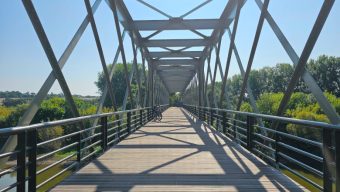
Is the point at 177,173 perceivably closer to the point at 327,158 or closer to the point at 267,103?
the point at 327,158

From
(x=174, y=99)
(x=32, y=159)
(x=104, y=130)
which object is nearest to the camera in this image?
(x=32, y=159)

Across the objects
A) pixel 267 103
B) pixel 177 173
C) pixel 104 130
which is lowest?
pixel 177 173

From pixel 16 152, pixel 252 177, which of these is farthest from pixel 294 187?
pixel 16 152

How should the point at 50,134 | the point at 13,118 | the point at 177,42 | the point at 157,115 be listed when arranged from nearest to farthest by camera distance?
the point at 177,42 < the point at 157,115 < the point at 50,134 < the point at 13,118

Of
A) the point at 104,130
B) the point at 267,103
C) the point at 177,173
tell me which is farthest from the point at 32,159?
the point at 267,103

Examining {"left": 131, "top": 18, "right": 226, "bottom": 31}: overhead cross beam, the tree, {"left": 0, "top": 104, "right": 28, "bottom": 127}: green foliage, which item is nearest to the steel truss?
{"left": 131, "top": 18, "right": 226, "bottom": 31}: overhead cross beam

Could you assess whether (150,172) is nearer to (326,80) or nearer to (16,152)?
(16,152)

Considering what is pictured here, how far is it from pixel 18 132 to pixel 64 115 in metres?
44.6

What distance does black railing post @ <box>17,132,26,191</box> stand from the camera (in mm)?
3547

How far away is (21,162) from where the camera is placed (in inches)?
142

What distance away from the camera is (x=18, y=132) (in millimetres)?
3572

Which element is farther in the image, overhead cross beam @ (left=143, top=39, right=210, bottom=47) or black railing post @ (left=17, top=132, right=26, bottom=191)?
overhead cross beam @ (left=143, top=39, right=210, bottom=47)

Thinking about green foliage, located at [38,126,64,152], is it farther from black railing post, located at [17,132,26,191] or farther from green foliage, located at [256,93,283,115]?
black railing post, located at [17,132,26,191]

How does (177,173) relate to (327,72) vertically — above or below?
below
